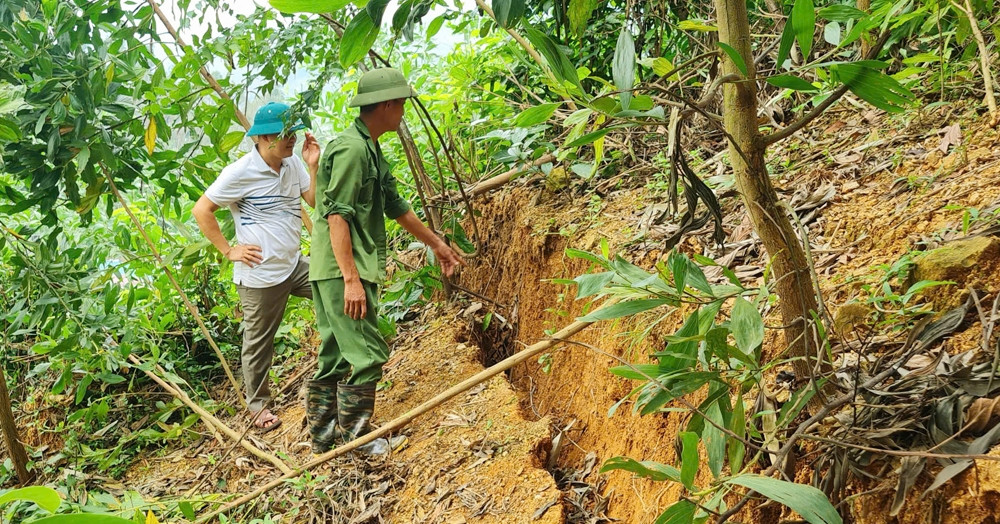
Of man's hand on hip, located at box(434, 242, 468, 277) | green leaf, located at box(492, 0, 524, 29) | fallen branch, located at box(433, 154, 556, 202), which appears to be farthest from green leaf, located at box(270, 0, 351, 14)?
fallen branch, located at box(433, 154, 556, 202)

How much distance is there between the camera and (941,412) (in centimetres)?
146

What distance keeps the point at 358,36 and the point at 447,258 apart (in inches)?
119

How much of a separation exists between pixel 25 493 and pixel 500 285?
4204 mm

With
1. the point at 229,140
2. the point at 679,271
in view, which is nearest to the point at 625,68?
the point at 679,271

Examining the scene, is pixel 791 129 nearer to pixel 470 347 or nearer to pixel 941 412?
pixel 941 412

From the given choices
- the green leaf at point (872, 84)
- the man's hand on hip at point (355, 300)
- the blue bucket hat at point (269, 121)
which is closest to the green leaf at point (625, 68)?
the green leaf at point (872, 84)

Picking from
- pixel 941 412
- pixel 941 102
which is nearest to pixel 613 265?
pixel 941 412

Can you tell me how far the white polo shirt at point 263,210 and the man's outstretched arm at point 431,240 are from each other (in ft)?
2.67

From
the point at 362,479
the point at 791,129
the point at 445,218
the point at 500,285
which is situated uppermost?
the point at 791,129

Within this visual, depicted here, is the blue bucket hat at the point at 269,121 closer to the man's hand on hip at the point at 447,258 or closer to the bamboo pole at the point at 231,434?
the man's hand on hip at the point at 447,258

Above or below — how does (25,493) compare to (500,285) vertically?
above

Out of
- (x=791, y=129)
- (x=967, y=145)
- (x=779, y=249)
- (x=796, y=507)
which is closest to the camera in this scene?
(x=796, y=507)

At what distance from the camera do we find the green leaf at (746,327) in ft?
4.66

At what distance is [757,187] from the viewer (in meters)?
1.53
